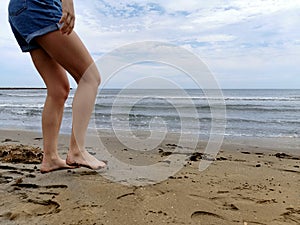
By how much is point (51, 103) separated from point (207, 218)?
1406 mm

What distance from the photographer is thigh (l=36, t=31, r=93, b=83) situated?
82.6 inches

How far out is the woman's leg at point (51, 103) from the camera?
2328 millimetres

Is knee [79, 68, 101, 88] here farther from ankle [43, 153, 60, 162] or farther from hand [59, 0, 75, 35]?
ankle [43, 153, 60, 162]

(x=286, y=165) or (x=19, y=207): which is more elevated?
(x=19, y=207)

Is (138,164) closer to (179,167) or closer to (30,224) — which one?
(179,167)

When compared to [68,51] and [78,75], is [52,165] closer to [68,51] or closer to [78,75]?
[78,75]

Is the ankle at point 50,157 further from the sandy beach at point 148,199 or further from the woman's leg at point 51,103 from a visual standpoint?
the sandy beach at point 148,199

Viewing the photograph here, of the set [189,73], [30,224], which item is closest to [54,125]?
[30,224]

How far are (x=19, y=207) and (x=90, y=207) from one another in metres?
0.41

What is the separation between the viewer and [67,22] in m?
2.01

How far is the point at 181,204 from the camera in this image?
179 centimetres

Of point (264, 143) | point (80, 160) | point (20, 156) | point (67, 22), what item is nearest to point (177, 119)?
point (264, 143)

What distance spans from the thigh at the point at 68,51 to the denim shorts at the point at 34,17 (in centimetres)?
5

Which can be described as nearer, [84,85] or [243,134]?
[84,85]
